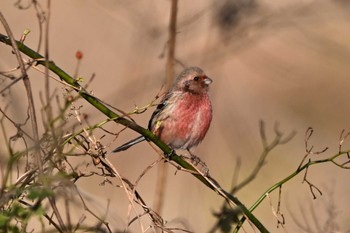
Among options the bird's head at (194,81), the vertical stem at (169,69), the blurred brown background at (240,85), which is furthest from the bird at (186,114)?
the blurred brown background at (240,85)

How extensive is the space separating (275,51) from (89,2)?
9.79 ft

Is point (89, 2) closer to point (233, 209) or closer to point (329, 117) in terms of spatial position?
point (329, 117)

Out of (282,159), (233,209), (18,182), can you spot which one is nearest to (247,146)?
(282,159)

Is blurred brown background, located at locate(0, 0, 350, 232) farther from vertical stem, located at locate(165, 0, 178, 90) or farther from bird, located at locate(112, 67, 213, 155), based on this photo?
vertical stem, located at locate(165, 0, 178, 90)

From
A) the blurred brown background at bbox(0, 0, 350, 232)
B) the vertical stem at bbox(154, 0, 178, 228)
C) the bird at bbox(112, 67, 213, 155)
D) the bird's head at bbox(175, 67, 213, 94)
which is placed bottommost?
the vertical stem at bbox(154, 0, 178, 228)

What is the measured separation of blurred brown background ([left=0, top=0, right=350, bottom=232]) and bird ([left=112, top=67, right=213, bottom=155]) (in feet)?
5.39

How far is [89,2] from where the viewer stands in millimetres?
12258

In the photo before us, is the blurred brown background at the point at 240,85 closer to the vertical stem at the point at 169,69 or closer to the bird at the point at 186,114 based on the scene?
the bird at the point at 186,114

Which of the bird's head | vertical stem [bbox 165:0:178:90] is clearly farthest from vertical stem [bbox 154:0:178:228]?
the bird's head

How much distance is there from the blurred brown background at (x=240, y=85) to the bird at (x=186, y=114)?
164cm

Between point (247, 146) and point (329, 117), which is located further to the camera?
point (329, 117)

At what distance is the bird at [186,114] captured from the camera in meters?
5.33

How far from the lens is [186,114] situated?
212 inches

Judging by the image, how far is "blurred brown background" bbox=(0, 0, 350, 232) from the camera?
8.62m
